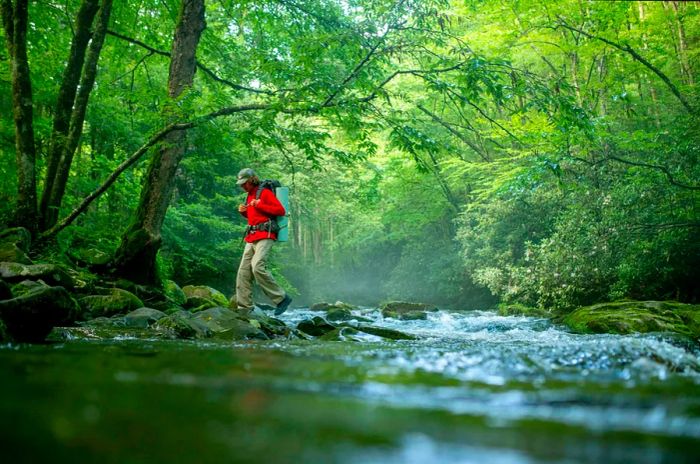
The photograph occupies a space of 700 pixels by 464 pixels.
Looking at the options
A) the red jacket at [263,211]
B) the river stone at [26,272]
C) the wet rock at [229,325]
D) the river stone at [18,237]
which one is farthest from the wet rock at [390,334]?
the river stone at [18,237]

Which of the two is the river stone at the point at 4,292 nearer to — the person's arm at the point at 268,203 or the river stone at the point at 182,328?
the river stone at the point at 182,328

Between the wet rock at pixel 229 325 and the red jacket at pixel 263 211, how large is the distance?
7.13ft

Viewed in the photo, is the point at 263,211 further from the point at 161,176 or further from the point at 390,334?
the point at 390,334

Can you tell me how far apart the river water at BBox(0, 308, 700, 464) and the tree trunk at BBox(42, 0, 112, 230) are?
19.6 ft

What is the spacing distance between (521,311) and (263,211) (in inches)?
379

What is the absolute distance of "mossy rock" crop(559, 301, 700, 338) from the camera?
852cm

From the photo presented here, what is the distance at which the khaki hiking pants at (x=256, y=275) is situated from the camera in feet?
27.9

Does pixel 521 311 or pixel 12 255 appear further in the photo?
pixel 521 311

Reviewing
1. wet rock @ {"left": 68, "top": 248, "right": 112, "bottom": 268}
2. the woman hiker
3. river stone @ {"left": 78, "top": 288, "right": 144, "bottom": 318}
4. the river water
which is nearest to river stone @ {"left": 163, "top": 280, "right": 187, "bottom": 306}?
wet rock @ {"left": 68, "top": 248, "right": 112, "bottom": 268}

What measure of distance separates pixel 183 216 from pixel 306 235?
79.0 feet

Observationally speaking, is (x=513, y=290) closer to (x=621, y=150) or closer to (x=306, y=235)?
(x=621, y=150)

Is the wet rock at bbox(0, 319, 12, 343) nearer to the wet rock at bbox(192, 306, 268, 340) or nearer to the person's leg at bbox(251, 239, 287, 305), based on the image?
the wet rock at bbox(192, 306, 268, 340)

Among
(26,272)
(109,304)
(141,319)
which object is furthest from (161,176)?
(26,272)

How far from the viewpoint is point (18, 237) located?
7027 millimetres
